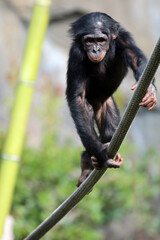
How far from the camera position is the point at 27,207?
6.59 metres

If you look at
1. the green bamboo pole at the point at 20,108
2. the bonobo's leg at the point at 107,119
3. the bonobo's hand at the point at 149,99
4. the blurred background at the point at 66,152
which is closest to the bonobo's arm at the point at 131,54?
the bonobo's hand at the point at 149,99

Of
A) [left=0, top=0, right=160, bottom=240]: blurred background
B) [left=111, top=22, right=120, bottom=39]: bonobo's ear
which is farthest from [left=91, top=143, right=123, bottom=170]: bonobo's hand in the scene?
[left=0, top=0, right=160, bottom=240]: blurred background

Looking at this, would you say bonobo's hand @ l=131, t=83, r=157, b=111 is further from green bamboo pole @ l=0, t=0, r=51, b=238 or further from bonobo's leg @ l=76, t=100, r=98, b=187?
green bamboo pole @ l=0, t=0, r=51, b=238

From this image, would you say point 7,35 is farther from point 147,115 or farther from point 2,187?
point 2,187

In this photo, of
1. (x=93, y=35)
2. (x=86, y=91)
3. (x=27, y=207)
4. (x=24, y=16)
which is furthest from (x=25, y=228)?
(x=24, y=16)

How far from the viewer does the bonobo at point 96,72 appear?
11.1 feet

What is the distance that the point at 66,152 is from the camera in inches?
276

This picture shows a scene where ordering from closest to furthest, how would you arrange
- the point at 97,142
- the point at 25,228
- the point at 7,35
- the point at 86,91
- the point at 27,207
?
the point at 97,142, the point at 86,91, the point at 25,228, the point at 27,207, the point at 7,35

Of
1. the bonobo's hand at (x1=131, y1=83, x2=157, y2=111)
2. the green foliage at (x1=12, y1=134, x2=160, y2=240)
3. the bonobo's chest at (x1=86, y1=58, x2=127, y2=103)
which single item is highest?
the bonobo's hand at (x1=131, y1=83, x2=157, y2=111)

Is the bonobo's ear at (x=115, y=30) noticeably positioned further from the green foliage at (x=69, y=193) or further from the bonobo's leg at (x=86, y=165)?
the green foliage at (x=69, y=193)

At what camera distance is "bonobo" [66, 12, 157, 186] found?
3371 mm

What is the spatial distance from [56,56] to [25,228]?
3583 millimetres

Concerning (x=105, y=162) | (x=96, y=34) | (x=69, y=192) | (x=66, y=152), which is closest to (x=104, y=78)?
(x=96, y=34)

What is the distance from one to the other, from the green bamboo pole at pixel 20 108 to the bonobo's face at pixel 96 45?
68.7 inches
